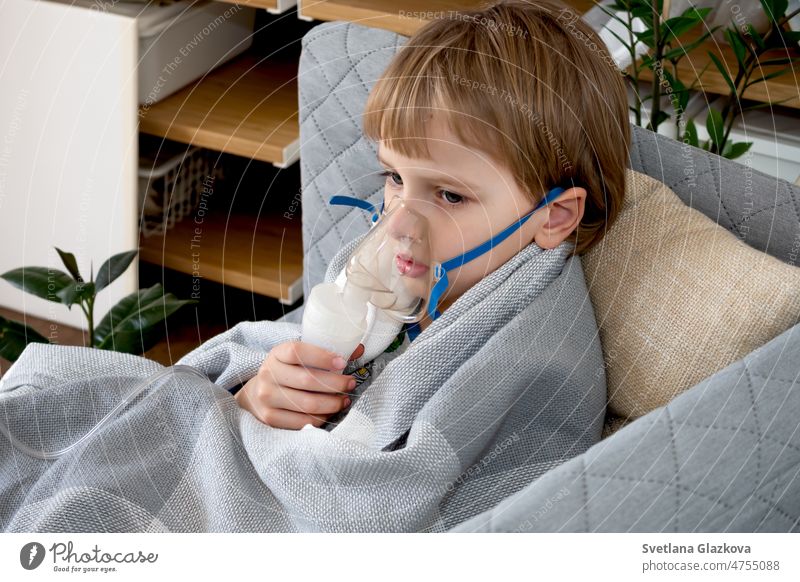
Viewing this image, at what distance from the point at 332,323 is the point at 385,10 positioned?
750 mm

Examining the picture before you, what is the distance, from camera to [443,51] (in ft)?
2.82

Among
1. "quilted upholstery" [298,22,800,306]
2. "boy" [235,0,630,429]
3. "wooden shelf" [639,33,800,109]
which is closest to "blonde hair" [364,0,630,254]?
"boy" [235,0,630,429]

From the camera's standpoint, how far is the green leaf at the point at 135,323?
3.82 ft

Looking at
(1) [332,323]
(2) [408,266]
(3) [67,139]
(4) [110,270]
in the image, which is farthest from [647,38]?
(3) [67,139]

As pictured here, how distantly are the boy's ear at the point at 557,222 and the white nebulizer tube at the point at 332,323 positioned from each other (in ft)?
0.60

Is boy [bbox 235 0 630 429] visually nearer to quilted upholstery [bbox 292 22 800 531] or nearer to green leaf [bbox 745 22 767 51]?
quilted upholstery [bbox 292 22 800 531]

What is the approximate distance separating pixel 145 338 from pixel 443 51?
532 millimetres

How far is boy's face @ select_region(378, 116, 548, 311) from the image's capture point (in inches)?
32.8

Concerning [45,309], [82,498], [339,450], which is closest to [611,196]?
[339,450]

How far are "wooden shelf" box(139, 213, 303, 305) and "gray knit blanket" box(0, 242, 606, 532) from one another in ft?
2.35

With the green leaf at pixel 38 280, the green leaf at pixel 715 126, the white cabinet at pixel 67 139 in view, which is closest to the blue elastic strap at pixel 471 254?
the green leaf at pixel 715 126

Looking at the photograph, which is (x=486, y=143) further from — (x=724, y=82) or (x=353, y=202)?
(x=724, y=82)
